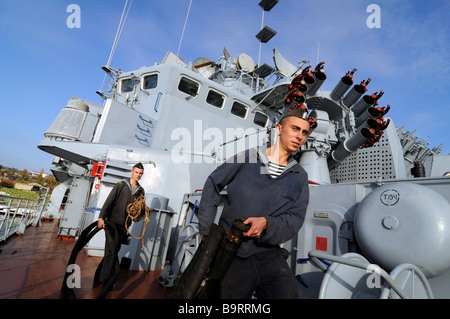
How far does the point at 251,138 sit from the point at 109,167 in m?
4.22

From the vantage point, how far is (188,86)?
9.48 metres

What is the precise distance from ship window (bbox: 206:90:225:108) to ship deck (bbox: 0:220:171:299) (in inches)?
270

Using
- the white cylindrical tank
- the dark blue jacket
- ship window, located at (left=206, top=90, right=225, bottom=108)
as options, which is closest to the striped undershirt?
the dark blue jacket

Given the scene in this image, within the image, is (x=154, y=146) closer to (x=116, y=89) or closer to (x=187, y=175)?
(x=187, y=175)

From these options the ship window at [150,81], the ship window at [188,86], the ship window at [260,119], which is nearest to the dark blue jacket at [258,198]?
the ship window at [188,86]

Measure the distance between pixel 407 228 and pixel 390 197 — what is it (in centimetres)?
29

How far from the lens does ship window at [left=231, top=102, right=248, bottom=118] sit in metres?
10.6

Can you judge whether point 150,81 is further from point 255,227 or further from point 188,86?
point 255,227

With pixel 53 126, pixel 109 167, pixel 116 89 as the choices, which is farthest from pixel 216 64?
pixel 109 167

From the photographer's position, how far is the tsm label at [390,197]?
2096mm

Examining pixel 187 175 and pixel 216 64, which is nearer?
pixel 187 175
